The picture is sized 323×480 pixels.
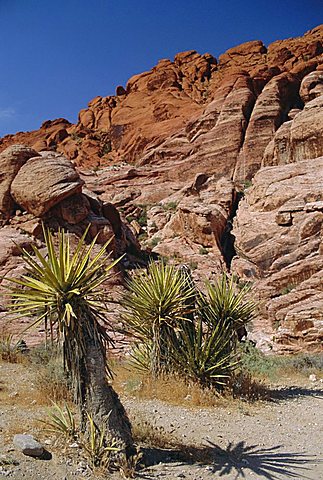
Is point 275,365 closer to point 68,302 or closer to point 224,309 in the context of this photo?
point 224,309

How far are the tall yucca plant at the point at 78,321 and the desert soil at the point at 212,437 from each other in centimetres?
59

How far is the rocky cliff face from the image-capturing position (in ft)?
61.6

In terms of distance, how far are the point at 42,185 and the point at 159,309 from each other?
11.5 metres

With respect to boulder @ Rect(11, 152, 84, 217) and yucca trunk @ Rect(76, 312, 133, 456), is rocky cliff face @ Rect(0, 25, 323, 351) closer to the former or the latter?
boulder @ Rect(11, 152, 84, 217)

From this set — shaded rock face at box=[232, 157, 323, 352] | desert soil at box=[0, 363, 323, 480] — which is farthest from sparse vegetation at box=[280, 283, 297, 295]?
desert soil at box=[0, 363, 323, 480]

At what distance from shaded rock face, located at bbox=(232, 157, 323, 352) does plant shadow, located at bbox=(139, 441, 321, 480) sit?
1044 cm

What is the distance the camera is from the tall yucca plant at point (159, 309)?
27.8 feet

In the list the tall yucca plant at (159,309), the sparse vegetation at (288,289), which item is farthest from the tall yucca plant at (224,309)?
the sparse vegetation at (288,289)

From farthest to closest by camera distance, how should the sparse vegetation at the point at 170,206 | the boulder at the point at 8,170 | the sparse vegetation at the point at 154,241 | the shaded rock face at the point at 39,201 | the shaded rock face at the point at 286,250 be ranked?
the sparse vegetation at the point at 170,206
the sparse vegetation at the point at 154,241
the boulder at the point at 8,170
the shaded rock face at the point at 39,201
the shaded rock face at the point at 286,250

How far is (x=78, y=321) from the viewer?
5.04m

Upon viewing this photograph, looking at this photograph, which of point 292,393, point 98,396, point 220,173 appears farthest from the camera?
point 220,173

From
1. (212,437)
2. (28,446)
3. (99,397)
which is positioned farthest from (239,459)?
(28,446)

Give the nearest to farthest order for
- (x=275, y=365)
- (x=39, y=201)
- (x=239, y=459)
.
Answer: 1. (x=239, y=459)
2. (x=275, y=365)
3. (x=39, y=201)

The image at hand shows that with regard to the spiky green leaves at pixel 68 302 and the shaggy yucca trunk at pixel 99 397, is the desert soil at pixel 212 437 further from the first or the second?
the spiky green leaves at pixel 68 302
